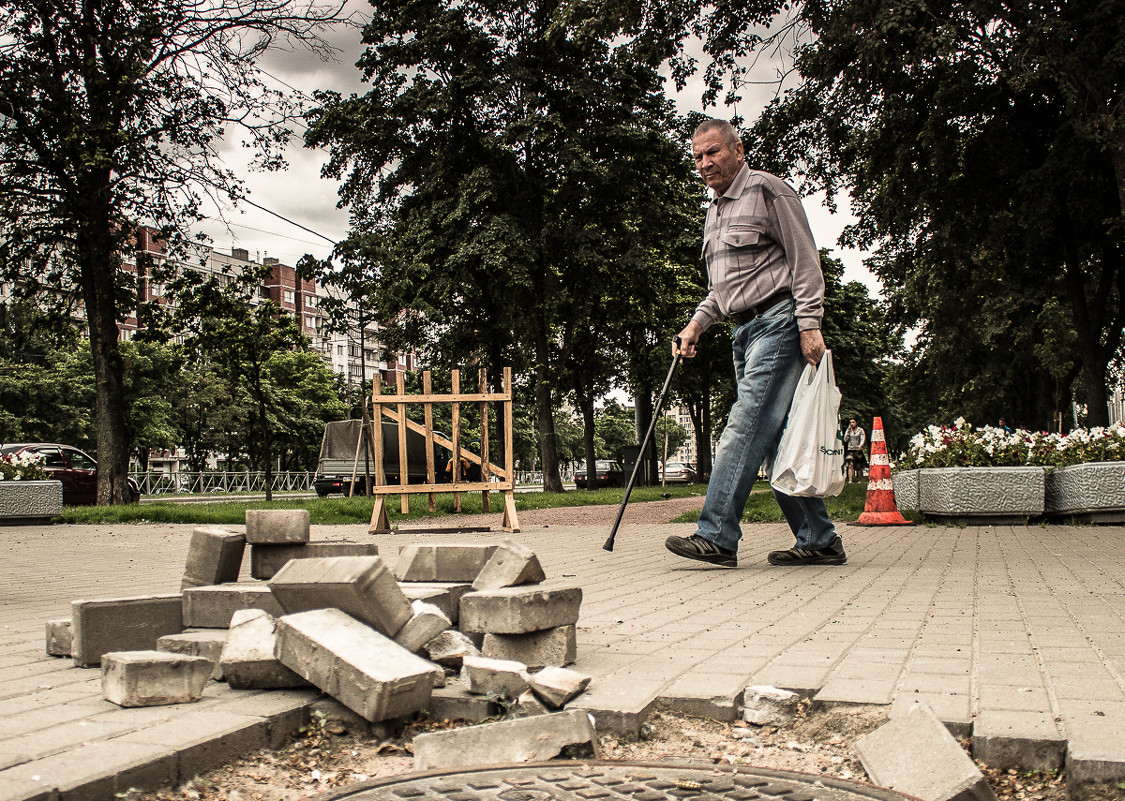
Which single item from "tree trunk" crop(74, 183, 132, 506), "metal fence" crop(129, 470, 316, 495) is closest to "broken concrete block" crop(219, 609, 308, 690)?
"tree trunk" crop(74, 183, 132, 506)

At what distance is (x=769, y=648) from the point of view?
3625mm

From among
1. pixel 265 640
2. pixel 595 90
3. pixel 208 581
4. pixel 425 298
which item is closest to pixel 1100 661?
pixel 265 640

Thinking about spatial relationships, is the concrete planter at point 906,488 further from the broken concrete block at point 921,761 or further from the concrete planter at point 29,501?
the concrete planter at point 29,501

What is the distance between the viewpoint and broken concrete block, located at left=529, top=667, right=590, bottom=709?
2.82m

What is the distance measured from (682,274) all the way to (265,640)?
30624mm

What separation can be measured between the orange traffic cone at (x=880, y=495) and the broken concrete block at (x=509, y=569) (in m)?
8.36

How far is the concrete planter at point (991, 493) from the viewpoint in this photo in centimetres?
1127

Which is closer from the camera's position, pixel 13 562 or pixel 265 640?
pixel 265 640

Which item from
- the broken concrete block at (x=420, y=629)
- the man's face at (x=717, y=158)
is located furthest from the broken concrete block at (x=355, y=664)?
the man's face at (x=717, y=158)

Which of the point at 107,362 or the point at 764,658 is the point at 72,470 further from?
the point at 764,658

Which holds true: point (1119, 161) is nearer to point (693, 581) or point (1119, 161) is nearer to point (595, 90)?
point (693, 581)

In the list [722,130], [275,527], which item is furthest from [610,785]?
[722,130]

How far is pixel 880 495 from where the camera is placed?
1152 cm

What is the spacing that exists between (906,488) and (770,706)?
10503 millimetres
